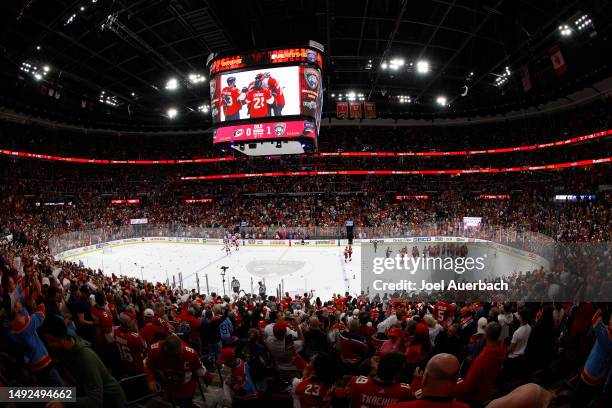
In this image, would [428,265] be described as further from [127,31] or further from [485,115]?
[485,115]

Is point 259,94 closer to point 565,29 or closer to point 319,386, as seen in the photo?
point 319,386

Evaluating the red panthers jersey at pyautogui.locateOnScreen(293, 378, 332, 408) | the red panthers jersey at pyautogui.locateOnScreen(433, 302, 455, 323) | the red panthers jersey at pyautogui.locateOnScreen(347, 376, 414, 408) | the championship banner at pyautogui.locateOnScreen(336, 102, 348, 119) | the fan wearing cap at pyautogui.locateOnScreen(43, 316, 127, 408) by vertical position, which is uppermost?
the championship banner at pyautogui.locateOnScreen(336, 102, 348, 119)

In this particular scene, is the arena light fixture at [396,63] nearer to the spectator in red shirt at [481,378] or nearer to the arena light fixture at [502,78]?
the arena light fixture at [502,78]

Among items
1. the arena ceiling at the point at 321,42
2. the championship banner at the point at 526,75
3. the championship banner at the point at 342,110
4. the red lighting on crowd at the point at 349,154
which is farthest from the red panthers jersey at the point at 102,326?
the red lighting on crowd at the point at 349,154

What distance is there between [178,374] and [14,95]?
34.0 meters

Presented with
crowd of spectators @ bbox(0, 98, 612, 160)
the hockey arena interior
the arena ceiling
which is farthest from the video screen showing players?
crowd of spectators @ bbox(0, 98, 612, 160)

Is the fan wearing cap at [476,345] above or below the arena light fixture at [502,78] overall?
below

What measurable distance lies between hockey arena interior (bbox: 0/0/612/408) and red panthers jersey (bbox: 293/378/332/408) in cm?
2

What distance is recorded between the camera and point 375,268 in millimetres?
21094

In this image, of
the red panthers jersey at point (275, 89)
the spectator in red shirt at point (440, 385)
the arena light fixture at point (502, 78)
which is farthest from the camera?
the arena light fixture at point (502, 78)

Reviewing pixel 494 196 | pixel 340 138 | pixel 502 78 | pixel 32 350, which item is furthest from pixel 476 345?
pixel 340 138

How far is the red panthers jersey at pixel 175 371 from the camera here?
11.0ft

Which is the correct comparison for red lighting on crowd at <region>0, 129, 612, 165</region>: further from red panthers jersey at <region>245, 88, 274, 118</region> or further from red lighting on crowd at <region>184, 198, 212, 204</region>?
red panthers jersey at <region>245, 88, 274, 118</region>
